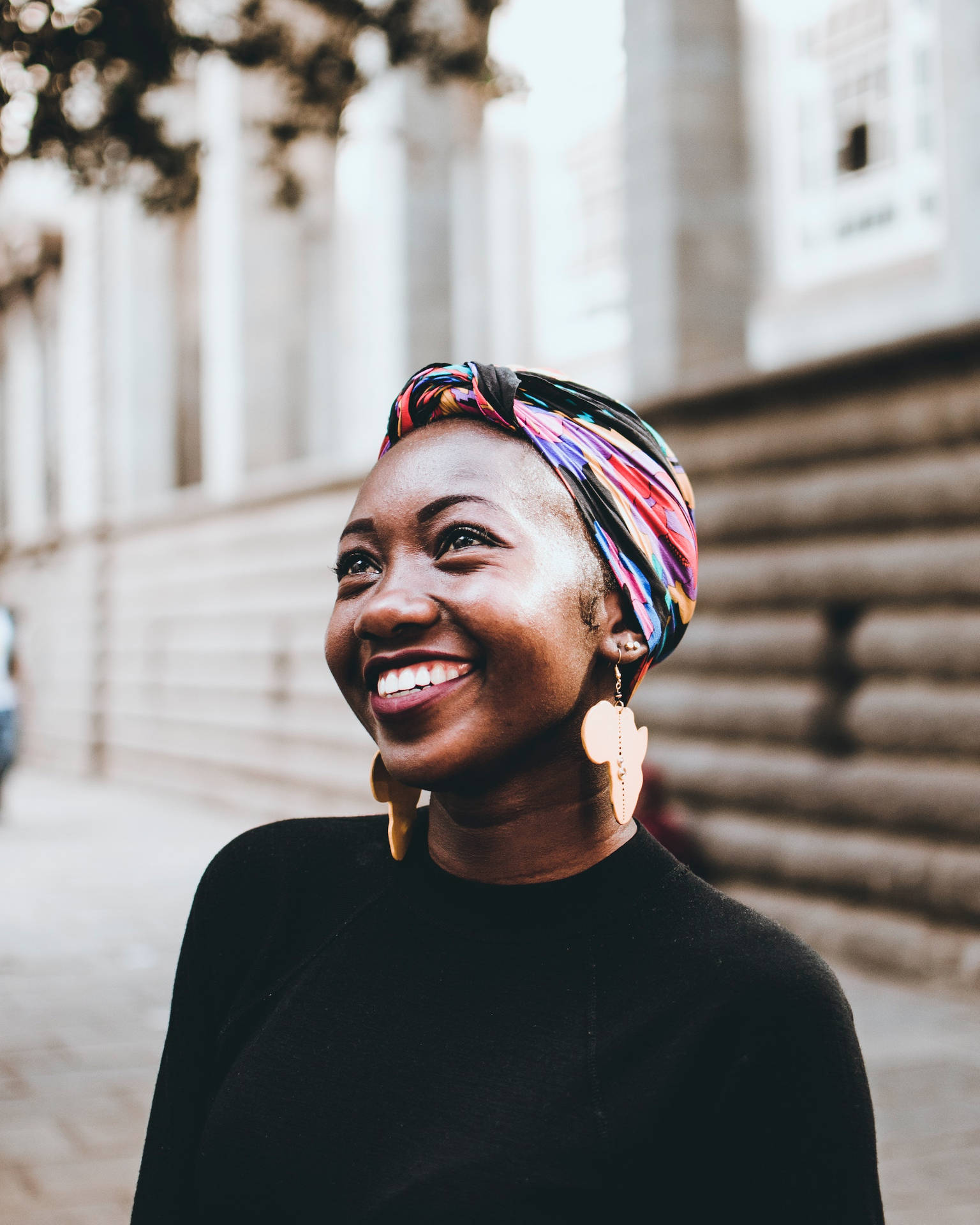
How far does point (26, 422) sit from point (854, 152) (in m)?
15.9

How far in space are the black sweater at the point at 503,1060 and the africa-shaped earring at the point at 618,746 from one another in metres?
0.06

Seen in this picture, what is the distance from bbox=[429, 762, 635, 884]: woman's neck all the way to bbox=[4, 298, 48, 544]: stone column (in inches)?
819

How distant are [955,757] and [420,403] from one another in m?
5.25

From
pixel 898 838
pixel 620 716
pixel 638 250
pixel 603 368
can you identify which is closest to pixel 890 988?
pixel 898 838

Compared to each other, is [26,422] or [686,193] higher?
[26,422]

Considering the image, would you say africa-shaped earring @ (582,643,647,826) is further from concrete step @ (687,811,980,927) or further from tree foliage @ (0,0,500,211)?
concrete step @ (687,811,980,927)

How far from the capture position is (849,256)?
31.4 ft

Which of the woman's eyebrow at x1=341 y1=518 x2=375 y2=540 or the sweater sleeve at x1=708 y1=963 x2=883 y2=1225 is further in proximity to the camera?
the woman's eyebrow at x1=341 y1=518 x2=375 y2=540

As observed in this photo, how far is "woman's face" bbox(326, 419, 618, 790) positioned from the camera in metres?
1.41

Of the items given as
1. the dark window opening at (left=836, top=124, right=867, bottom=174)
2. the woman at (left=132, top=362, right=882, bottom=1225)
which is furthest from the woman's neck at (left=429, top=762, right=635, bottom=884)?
the dark window opening at (left=836, top=124, right=867, bottom=174)

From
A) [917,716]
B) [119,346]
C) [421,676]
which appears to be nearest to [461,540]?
[421,676]

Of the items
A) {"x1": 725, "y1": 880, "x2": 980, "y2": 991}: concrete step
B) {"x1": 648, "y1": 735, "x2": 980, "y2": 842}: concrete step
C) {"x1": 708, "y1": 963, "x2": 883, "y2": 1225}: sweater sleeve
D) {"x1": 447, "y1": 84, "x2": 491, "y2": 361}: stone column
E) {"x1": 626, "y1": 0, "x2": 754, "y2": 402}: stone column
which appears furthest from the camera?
{"x1": 447, "y1": 84, "x2": 491, "y2": 361}: stone column

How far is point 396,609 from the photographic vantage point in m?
1.43

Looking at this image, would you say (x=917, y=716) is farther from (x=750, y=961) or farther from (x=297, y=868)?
(x=750, y=961)
